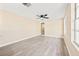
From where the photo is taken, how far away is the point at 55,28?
45.6 ft

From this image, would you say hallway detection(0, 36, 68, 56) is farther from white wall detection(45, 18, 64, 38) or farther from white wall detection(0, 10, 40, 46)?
white wall detection(45, 18, 64, 38)

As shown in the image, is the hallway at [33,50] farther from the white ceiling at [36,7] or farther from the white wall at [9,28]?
the white ceiling at [36,7]

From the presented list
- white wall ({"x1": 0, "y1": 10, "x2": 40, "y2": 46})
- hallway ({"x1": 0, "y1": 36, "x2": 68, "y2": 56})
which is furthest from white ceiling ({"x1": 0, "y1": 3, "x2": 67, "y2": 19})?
hallway ({"x1": 0, "y1": 36, "x2": 68, "y2": 56})

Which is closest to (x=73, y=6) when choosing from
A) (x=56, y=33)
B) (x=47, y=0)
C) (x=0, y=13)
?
(x=47, y=0)

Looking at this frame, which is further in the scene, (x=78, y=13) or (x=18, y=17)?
(x=18, y=17)

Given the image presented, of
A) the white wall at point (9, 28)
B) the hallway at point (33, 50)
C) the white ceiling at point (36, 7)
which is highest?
the white ceiling at point (36, 7)

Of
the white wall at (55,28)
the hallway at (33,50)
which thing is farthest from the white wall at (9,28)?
the white wall at (55,28)

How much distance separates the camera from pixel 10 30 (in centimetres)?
773

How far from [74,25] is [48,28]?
10.6 meters

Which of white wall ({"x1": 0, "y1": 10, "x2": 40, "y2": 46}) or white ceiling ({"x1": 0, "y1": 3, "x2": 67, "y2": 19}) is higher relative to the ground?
white ceiling ({"x1": 0, "y1": 3, "x2": 67, "y2": 19})

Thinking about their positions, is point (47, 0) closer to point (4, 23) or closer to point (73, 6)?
point (73, 6)

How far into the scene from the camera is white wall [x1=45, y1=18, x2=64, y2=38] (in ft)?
43.8

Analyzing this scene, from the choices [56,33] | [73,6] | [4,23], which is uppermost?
[73,6]

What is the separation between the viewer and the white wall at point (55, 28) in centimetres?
1334
